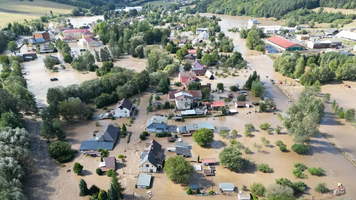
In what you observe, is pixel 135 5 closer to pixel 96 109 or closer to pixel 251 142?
pixel 96 109

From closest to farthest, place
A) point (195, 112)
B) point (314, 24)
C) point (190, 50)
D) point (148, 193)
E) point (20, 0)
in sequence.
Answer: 1. point (148, 193)
2. point (195, 112)
3. point (190, 50)
4. point (314, 24)
5. point (20, 0)

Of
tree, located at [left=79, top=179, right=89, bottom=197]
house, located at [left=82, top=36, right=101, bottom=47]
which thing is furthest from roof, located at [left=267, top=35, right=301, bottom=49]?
tree, located at [left=79, top=179, right=89, bottom=197]

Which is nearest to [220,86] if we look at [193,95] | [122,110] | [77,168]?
[193,95]

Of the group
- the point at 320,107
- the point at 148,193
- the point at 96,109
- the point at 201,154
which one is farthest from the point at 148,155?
the point at 320,107

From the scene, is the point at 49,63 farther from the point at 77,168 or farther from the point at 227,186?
the point at 227,186

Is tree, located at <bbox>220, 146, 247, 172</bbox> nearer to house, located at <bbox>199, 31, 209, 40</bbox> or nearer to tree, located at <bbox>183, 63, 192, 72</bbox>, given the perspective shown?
tree, located at <bbox>183, 63, 192, 72</bbox>

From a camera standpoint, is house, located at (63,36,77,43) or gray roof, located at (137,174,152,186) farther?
house, located at (63,36,77,43)
